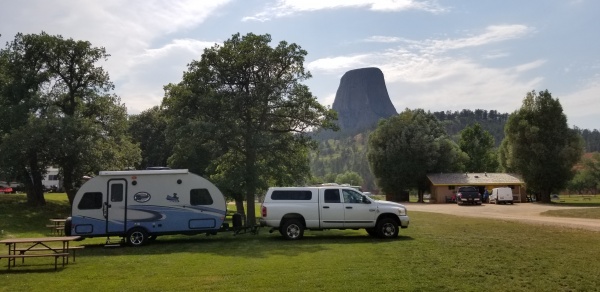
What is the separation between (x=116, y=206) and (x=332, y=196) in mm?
8144

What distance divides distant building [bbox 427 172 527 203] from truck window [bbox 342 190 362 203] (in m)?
43.2

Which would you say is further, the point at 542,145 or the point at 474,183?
the point at 474,183

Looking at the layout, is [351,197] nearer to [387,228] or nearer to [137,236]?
[387,228]

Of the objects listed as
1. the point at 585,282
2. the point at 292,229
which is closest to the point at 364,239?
the point at 292,229

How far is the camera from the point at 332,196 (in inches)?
747

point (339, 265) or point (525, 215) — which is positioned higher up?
point (339, 265)

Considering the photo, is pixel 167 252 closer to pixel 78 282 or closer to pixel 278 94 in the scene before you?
pixel 78 282

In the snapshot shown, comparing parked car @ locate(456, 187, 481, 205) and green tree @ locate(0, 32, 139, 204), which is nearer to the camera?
green tree @ locate(0, 32, 139, 204)

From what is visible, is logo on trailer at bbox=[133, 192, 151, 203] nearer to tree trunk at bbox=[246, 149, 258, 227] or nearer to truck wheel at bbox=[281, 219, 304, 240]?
truck wheel at bbox=[281, 219, 304, 240]

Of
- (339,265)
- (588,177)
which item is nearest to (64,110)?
(339,265)

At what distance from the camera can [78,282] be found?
1060cm

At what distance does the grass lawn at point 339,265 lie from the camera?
9688mm

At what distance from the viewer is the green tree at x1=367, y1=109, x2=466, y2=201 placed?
2579 inches

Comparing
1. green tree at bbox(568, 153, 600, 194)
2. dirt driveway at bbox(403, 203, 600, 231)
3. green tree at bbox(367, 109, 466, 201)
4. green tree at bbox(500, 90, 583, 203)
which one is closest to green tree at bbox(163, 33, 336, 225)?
dirt driveway at bbox(403, 203, 600, 231)
